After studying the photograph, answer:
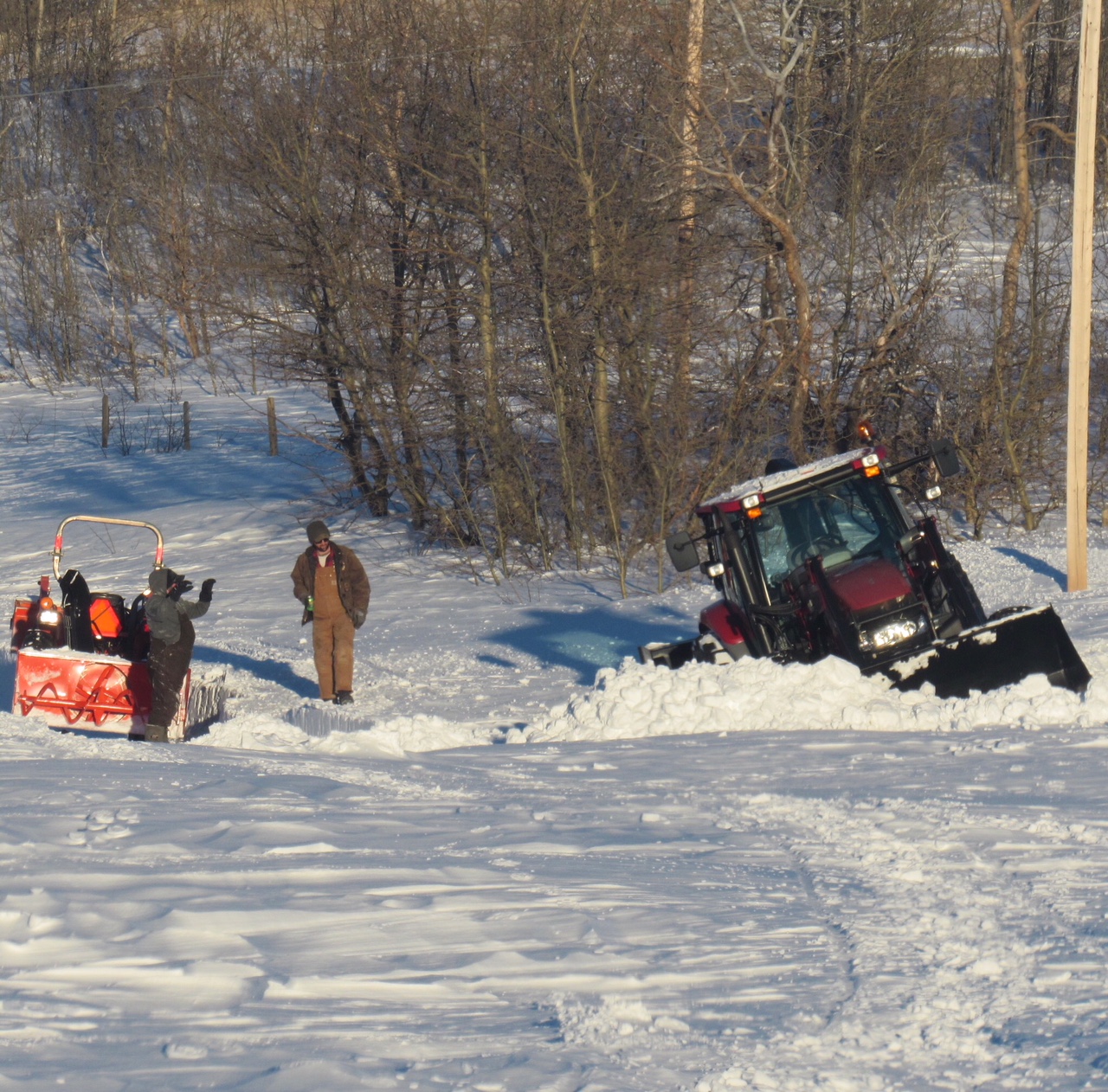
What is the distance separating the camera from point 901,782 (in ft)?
22.8

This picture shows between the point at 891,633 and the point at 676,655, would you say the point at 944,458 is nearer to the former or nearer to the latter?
the point at 891,633

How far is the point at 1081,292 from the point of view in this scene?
1355 centimetres

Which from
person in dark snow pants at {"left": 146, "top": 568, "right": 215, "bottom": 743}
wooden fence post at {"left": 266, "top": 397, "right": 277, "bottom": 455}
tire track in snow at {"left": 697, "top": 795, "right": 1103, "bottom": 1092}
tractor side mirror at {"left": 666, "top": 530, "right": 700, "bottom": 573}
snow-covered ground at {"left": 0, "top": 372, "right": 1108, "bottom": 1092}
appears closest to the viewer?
tire track in snow at {"left": 697, "top": 795, "right": 1103, "bottom": 1092}

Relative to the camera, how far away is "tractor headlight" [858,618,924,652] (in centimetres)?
898

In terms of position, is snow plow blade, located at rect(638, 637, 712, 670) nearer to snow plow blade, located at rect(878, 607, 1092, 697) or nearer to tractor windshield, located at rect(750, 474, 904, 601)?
tractor windshield, located at rect(750, 474, 904, 601)

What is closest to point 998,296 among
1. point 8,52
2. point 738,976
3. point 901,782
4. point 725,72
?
point 725,72

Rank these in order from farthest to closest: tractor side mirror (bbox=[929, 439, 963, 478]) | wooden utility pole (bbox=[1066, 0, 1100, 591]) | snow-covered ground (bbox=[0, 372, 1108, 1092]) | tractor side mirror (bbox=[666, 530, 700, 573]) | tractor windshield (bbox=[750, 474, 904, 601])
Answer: wooden utility pole (bbox=[1066, 0, 1100, 591]), tractor windshield (bbox=[750, 474, 904, 601]), tractor side mirror (bbox=[666, 530, 700, 573]), tractor side mirror (bbox=[929, 439, 963, 478]), snow-covered ground (bbox=[0, 372, 1108, 1092])

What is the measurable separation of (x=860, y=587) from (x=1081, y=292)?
20.6 ft

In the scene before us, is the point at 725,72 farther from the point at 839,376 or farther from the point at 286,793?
the point at 286,793

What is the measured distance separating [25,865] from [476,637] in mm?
9482

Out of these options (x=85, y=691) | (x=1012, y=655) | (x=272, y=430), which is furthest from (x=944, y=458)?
(x=272, y=430)

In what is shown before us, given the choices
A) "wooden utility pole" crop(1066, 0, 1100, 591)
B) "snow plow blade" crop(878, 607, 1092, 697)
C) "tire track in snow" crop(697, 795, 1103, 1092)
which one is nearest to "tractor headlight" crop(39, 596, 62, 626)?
"tire track in snow" crop(697, 795, 1103, 1092)

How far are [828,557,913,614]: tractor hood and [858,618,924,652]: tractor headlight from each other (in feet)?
0.52

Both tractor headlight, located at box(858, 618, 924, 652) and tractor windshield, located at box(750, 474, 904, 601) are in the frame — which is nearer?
tractor headlight, located at box(858, 618, 924, 652)
